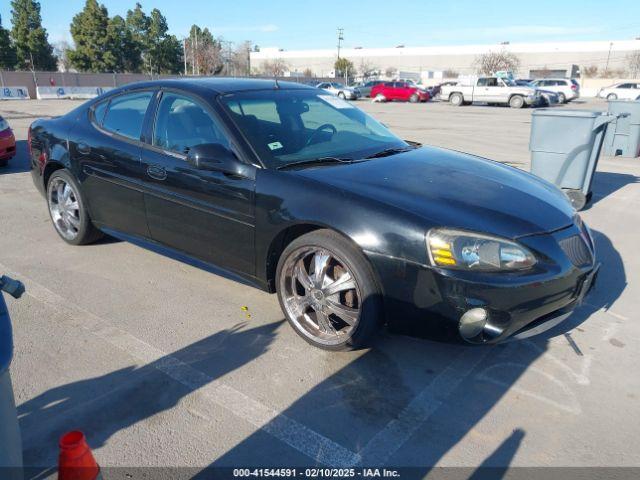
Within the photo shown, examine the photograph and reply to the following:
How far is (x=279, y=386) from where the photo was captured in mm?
2871

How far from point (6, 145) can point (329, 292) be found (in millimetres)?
8046

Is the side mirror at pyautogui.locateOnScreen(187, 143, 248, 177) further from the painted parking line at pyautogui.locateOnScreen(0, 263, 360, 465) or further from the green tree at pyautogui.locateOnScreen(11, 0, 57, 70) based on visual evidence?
the green tree at pyautogui.locateOnScreen(11, 0, 57, 70)

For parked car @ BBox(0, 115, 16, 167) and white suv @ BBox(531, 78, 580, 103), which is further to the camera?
white suv @ BBox(531, 78, 580, 103)

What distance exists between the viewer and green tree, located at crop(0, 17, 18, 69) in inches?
2042

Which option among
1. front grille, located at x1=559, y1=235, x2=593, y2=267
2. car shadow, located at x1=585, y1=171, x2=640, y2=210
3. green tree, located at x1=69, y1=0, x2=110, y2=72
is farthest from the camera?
green tree, located at x1=69, y1=0, x2=110, y2=72

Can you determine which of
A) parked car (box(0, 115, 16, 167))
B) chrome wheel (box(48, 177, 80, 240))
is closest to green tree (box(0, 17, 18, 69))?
parked car (box(0, 115, 16, 167))

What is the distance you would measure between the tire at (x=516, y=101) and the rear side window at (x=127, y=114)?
3012cm

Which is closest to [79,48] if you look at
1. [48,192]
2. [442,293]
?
[48,192]

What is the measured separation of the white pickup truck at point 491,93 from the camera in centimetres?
3053

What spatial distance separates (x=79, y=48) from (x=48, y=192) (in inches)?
2448

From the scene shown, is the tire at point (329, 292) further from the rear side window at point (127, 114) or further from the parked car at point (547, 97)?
the parked car at point (547, 97)

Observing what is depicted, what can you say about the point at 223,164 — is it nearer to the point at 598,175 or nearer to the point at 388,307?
the point at 388,307

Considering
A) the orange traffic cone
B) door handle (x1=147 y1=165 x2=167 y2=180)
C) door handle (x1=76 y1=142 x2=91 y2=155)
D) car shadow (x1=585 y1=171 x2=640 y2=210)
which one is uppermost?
door handle (x1=76 y1=142 x2=91 y2=155)

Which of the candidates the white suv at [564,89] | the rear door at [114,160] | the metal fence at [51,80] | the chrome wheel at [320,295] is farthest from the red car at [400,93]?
the chrome wheel at [320,295]
